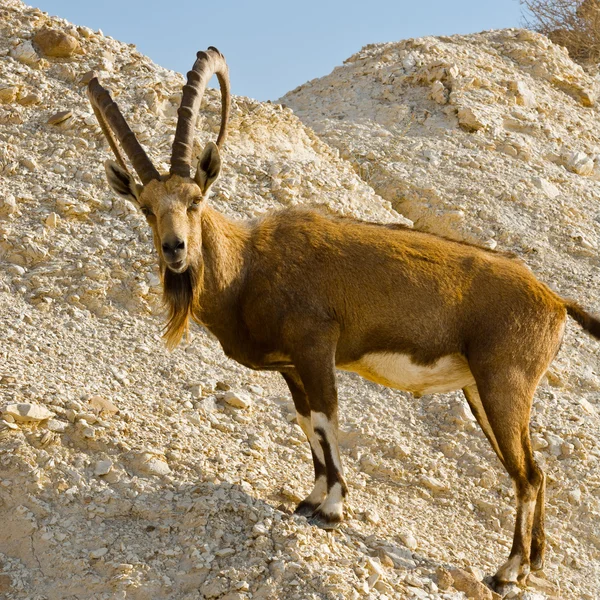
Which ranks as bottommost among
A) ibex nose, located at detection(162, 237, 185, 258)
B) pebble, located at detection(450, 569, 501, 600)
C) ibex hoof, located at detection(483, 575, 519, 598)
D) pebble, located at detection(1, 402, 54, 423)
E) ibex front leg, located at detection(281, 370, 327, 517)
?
ibex hoof, located at detection(483, 575, 519, 598)

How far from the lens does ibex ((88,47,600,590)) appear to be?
23.7 feet

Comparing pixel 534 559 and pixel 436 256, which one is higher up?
pixel 436 256

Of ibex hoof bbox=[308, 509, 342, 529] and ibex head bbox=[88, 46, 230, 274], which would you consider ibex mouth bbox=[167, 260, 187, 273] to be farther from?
ibex hoof bbox=[308, 509, 342, 529]

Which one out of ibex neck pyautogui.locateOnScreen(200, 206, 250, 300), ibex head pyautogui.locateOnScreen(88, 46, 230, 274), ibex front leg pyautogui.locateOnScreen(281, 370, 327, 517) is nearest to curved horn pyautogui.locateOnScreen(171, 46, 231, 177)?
ibex head pyautogui.locateOnScreen(88, 46, 230, 274)

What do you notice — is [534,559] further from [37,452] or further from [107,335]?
[107,335]

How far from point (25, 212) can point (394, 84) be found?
9095 millimetres

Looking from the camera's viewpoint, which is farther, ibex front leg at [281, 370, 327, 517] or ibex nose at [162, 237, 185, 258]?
ibex front leg at [281, 370, 327, 517]

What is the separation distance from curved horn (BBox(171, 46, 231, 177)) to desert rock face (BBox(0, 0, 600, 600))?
5.40 feet

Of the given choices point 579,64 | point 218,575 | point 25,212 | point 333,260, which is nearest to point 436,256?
point 333,260

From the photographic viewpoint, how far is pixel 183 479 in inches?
294

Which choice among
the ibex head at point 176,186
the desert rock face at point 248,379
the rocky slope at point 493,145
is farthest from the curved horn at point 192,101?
the rocky slope at point 493,145

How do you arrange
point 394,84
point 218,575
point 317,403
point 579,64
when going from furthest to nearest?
point 579,64, point 394,84, point 317,403, point 218,575

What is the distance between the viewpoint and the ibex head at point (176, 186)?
6902 mm

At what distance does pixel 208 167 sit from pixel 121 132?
0.89 m
